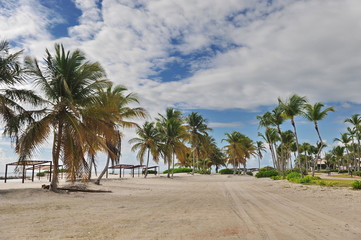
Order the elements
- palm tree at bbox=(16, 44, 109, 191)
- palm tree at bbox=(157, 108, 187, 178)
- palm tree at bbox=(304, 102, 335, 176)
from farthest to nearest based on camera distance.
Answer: palm tree at bbox=(157, 108, 187, 178), palm tree at bbox=(304, 102, 335, 176), palm tree at bbox=(16, 44, 109, 191)

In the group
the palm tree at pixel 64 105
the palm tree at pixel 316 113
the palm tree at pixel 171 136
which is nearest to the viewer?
the palm tree at pixel 64 105

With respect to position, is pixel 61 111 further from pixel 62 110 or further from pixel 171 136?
pixel 171 136

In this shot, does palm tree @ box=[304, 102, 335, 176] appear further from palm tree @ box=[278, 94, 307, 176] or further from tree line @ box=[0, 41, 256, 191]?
tree line @ box=[0, 41, 256, 191]

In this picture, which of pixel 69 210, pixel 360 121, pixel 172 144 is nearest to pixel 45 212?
pixel 69 210

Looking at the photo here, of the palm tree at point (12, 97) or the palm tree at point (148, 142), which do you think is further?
the palm tree at point (148, 142)

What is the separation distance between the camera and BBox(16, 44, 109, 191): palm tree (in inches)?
473

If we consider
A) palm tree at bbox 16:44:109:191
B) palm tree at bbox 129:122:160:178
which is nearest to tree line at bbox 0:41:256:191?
palm tree at bbox 16:44:109:191

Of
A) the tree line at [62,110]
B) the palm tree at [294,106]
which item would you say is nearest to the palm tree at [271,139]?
the palm tree at [294,106]

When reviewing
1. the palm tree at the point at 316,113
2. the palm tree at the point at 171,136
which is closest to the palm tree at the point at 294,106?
the palm tree at the point at 316,113

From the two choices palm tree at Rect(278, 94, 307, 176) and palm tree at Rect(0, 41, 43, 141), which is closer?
palm tree at Rect(0, 41, 43, 141)

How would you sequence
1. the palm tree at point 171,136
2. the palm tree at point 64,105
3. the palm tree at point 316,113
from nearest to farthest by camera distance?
the palm tree at point 64,105 → the palm tree at point 316,113 → the palm tree at point 171,136

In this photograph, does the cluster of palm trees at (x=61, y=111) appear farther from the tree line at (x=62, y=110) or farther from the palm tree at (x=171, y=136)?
the palm tree at (x=171, y=136)

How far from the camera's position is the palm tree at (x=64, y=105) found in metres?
12.0

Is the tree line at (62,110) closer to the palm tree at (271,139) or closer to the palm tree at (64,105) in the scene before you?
the palm tree at (64,105)
